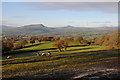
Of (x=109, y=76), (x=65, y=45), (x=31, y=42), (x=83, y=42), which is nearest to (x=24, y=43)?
(x=31, y=42)

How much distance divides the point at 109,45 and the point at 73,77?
21756mm

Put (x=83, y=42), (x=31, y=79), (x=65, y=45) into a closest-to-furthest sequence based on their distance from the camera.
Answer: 1. (x=31, y=79)
2. (x=65, y=45)
3. (x=83, y=42)

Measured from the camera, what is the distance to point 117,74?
11734mm

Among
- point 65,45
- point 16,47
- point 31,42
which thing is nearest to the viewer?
point 16,47

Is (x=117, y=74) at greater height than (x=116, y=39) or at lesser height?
lesser

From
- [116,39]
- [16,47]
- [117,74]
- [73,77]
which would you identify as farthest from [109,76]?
[16,47]

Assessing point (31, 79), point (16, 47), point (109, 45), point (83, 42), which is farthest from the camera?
point (83, 42)

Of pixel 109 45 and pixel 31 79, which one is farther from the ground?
pixel 109 45

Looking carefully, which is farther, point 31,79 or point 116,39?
point 116,39

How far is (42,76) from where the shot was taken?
11.7 meters

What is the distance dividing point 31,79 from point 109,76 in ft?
23.5

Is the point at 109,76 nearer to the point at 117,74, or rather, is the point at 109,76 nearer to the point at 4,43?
the point at 117,74

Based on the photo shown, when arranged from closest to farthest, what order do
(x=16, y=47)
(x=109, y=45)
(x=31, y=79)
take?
(x=31, y=79), (x=109, y=45), (x=16, y=47)

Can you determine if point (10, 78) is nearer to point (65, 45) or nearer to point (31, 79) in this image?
point (31, 79)
